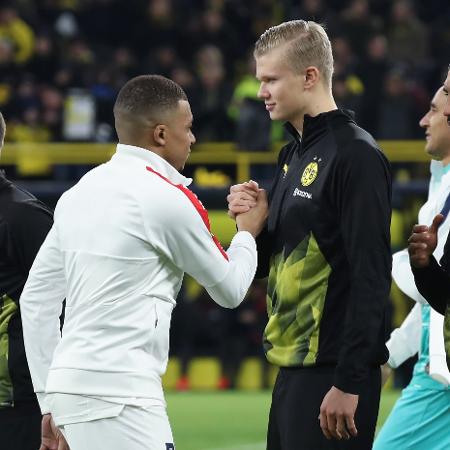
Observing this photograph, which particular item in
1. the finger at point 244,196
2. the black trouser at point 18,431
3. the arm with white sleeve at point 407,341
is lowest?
the black trouser at point 18,431

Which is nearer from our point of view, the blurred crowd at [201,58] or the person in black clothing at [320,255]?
the person in black clothing at [320,255]

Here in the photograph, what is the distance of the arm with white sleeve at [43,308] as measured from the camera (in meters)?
4.63

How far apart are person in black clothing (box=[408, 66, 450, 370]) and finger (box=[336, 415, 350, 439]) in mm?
449

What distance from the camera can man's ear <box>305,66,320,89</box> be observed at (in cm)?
494

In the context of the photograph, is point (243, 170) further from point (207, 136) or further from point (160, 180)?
point (160, 180)

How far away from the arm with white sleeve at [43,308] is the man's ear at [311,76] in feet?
3.58

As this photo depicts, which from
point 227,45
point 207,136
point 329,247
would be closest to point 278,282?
point 329,247

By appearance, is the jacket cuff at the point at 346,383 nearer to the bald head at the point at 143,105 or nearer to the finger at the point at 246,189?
the finger at the point at 246,189

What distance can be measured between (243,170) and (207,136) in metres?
1.12

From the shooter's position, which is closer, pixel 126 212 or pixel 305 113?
pixel 126 212

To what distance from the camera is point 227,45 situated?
18.3 meters

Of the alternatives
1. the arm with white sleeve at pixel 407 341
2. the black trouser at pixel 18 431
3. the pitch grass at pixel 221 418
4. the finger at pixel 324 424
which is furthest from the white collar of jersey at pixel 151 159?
the pitch grass at pixel 221 418

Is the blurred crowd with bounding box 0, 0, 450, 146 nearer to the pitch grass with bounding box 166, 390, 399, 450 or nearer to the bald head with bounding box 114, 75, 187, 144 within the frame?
the pitch grass with bounding box 166, 390, 399, 450

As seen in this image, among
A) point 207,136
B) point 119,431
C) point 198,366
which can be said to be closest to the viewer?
point 119,431
